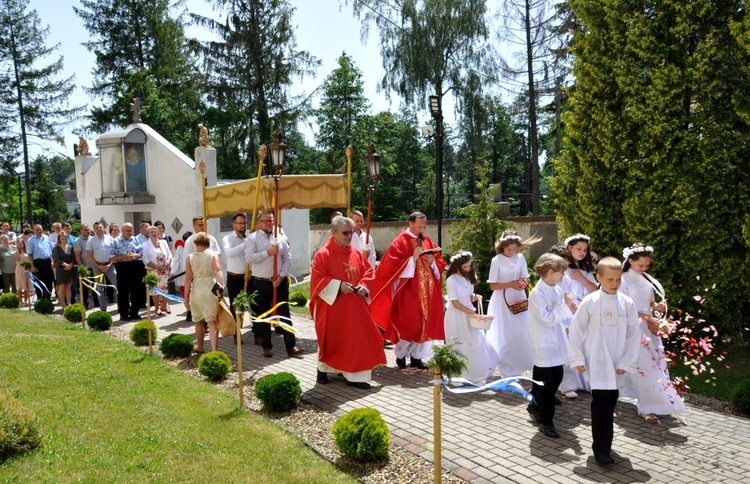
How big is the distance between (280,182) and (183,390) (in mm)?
4505

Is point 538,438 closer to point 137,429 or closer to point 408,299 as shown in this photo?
point 408,299

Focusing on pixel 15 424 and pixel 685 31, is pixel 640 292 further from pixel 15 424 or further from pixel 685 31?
pixel 15 424

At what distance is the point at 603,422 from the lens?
534cm

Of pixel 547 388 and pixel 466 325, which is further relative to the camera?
pixel 466 325

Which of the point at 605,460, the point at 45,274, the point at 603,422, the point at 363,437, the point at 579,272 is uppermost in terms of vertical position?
the point at 579,272

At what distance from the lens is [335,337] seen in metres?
8.05

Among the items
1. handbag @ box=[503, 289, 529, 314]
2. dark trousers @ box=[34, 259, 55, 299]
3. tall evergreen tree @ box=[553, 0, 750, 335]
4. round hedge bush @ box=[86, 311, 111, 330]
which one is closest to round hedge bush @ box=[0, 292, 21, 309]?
dark trousers @ box=[34, 259, 55, 299]

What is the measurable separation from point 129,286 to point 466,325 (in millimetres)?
8364

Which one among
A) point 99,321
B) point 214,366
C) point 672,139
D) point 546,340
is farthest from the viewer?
point 99,321

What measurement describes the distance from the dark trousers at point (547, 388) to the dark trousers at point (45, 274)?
530 inches

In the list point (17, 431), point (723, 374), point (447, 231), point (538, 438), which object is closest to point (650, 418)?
point (538, 438)

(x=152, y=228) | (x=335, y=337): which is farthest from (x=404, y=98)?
(x=335, y=337)

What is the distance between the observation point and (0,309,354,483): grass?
17.2ft

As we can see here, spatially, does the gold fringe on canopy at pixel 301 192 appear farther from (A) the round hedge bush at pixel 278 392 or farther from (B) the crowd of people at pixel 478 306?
(A) the round hedge bush at pixel 278 392
